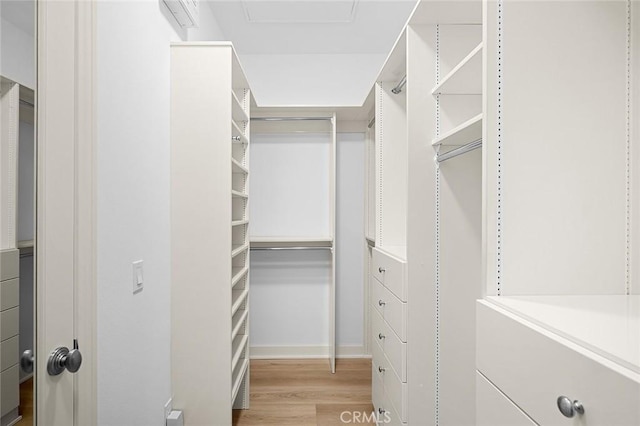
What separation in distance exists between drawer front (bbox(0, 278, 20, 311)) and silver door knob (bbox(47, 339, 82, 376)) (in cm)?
20

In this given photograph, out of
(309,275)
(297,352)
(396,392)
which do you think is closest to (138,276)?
(396,392)

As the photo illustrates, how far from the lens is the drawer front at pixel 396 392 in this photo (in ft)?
5.42

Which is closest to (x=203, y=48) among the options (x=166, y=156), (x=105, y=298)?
(x=166, y=156)

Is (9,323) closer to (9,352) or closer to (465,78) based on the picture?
(9,352)

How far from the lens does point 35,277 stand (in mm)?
938

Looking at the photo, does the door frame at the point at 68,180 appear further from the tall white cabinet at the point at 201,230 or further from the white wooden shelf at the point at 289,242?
the white wooden shelf at the point at 289,242

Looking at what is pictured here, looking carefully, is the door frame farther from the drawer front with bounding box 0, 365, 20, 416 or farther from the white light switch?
the white light switch

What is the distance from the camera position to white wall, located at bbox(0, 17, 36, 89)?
0.82 meters

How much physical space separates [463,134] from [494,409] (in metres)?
0.94

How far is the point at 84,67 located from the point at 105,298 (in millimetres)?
741

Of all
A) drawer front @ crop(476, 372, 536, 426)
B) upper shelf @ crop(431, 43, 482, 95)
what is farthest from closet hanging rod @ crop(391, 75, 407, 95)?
drawer front @ crop(476, 372, 536, 426)

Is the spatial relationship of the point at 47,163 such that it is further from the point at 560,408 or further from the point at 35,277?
the point at 560,408

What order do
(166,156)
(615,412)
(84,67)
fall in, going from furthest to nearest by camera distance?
A: (166,156) → (84,67) → (615,412)

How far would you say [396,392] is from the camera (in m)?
1.76
